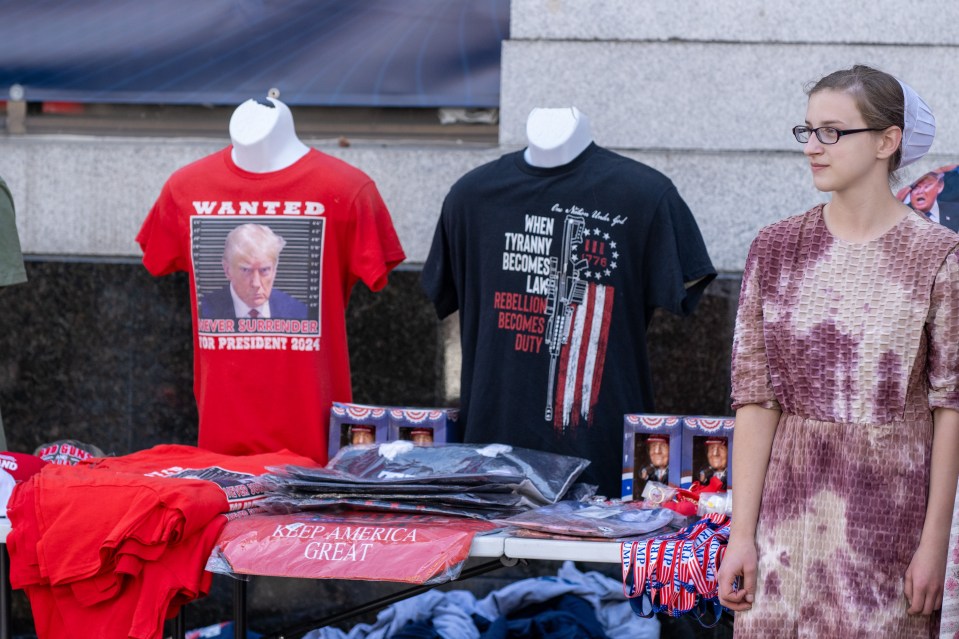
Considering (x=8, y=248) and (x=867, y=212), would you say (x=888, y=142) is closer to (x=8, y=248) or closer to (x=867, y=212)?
(x=867, y=212)

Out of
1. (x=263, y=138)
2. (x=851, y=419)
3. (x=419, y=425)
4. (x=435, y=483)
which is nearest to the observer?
(x=851, y=419)

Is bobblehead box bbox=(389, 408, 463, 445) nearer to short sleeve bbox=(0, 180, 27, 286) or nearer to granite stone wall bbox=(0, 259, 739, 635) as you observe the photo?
granite stone wall bbox=(0, 259, 739, 635)

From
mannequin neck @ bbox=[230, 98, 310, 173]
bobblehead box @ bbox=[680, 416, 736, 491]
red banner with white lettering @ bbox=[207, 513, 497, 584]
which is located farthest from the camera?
mannequin neck @ bbox=[230, 98, 310, 173]

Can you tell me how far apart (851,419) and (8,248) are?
264 cm

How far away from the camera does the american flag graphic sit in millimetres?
3588

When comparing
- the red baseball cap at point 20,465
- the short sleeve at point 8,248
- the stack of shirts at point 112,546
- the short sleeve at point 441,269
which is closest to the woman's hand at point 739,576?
the stack of shirts at point 112,546

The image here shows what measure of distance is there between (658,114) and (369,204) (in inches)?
50.9

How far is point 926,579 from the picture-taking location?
2268mm

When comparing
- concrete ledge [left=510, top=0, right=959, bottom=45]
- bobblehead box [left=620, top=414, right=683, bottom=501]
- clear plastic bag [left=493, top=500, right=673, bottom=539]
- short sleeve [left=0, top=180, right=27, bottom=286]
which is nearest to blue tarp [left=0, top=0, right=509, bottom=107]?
concrete ledge [left=510, top=0, right=959, bottom=45]

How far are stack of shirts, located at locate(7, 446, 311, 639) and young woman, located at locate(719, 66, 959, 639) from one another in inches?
50.4

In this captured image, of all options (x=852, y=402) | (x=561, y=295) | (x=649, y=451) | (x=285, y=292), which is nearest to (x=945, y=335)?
(x=852, y=402)

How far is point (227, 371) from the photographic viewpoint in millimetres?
3816

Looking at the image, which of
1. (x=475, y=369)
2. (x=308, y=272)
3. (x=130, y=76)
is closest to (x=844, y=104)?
(x=475, y=369)

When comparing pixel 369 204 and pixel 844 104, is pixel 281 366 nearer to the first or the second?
pixel 369 204
